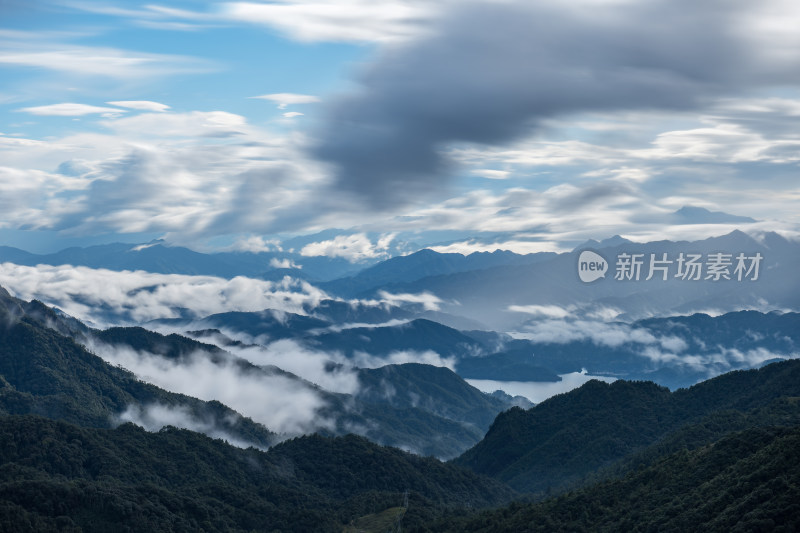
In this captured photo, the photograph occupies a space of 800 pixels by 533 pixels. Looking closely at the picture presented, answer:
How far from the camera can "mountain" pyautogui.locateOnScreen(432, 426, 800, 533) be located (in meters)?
113

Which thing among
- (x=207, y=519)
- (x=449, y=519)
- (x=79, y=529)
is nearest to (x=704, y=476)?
(x=449, y=519)

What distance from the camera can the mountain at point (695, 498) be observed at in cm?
11296

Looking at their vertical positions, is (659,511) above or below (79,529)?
above

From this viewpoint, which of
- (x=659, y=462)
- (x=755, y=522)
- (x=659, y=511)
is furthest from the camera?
(x=659, y=462)

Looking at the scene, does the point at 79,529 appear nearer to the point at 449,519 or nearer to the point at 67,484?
the point at 67,484

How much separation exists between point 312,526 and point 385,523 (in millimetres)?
18006

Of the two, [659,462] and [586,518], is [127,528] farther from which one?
[659,462]

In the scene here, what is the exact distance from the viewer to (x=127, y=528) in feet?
565

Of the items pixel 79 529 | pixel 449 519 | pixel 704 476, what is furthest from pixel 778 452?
pixel 79 529

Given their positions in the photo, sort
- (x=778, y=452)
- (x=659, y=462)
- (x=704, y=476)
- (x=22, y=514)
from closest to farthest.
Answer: (x=778, y=452) < (x=704, y=476) < (x=22, y=514) < (x=659, y=462)

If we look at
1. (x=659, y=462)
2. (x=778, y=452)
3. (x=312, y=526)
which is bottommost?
(x=312, y=526)

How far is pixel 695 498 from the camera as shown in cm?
13588

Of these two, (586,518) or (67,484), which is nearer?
(586,518)

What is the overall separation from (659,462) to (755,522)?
230ft
